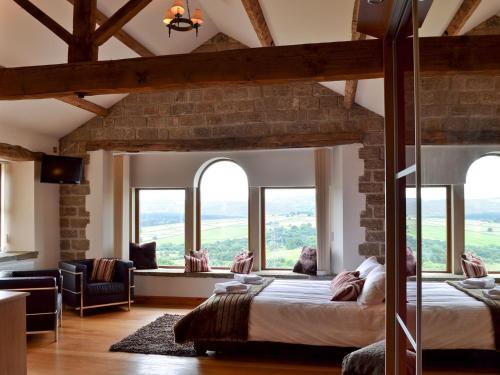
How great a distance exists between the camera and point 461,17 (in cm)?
297

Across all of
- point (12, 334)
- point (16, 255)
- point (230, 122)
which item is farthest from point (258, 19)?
point (16, 255)

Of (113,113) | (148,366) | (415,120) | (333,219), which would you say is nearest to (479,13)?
(415,120)

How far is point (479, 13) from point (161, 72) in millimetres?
2351

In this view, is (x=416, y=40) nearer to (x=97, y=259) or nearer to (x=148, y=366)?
(x=148, y=366)

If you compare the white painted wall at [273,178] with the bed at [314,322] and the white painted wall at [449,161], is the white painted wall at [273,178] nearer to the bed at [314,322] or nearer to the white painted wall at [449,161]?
the bed at [314,322]

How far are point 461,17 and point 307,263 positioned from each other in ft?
14.6

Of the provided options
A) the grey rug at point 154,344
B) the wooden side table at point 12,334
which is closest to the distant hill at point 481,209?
the wooden side table at point 12,334

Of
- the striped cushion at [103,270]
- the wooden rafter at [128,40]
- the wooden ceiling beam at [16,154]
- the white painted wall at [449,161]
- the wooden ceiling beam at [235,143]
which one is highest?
the wooden rafter at [128,40]

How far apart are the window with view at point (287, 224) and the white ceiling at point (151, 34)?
6.32 feet

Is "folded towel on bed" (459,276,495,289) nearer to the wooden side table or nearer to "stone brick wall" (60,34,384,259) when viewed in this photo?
the wooden side table

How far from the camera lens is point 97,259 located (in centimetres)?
654

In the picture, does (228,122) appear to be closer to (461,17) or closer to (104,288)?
(104,288)

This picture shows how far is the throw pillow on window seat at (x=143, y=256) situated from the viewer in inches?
285

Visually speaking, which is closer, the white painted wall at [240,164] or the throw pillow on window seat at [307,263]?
the throw pillow on window seat at [307,263]
